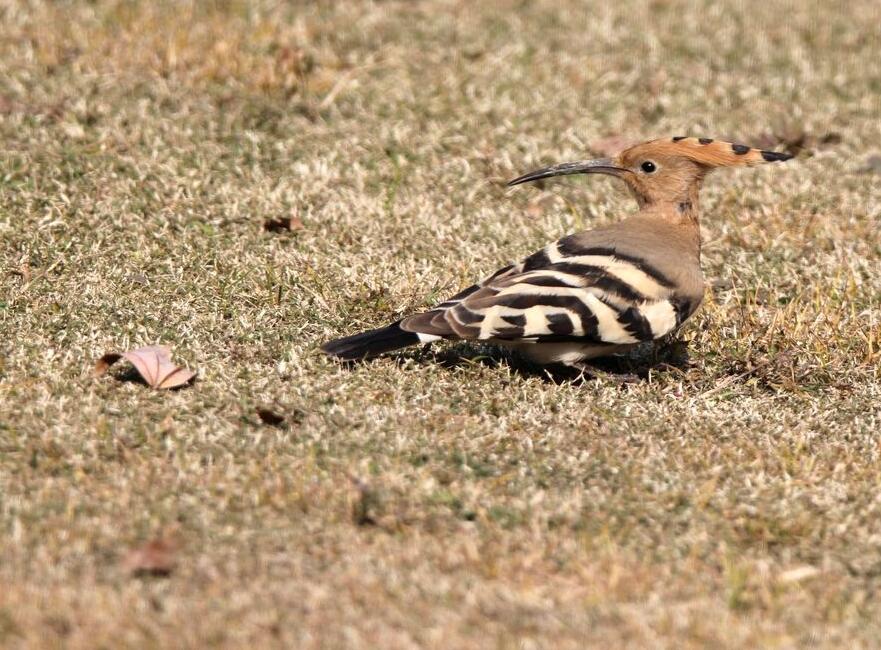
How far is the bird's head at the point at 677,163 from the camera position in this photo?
495cm

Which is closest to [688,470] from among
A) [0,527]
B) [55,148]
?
[0,527]

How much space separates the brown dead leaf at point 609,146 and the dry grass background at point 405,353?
11 cm

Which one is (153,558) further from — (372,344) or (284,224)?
(284,224)

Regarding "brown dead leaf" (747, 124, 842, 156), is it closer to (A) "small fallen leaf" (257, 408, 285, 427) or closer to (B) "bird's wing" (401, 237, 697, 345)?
(B) "bird's wing" (401, 237, 697, 345)

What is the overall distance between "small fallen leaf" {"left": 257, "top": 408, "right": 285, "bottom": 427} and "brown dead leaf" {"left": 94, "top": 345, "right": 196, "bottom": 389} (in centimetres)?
32

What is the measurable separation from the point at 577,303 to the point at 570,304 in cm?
2

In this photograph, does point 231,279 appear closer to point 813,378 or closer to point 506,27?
point 813,378

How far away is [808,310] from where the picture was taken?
5.03 m

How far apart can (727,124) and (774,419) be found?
305cm

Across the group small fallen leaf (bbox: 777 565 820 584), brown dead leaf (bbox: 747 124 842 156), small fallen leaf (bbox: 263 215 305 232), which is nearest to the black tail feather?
small fallen leaf (bbox: 263 215 305 232)

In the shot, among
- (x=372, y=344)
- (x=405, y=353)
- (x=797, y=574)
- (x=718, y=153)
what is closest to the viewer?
(x=797, y=574)

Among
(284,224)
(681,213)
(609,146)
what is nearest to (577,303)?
(681,213)

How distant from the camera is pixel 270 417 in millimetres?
3902

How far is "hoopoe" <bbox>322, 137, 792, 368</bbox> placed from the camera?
14.0 feet
